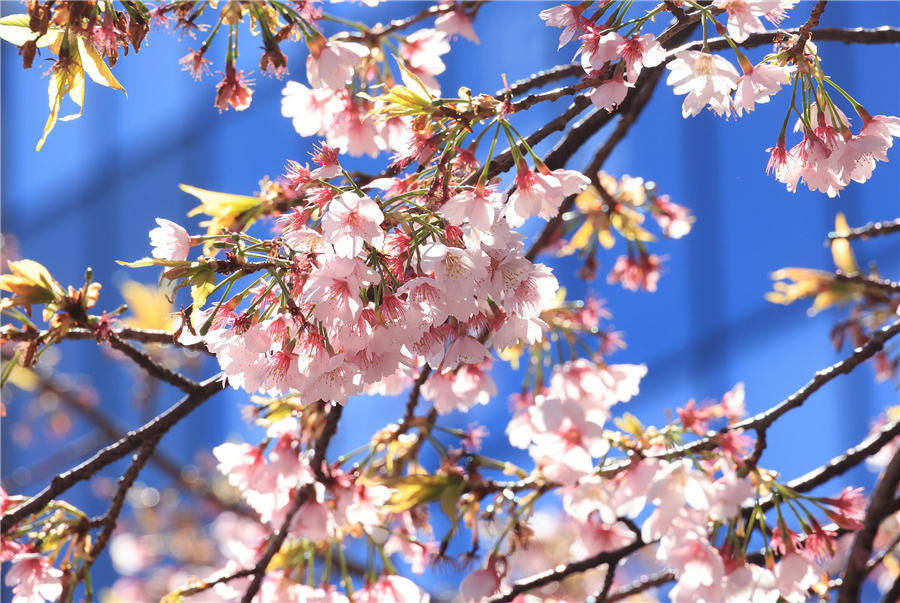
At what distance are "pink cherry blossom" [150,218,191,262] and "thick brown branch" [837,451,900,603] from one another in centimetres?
83

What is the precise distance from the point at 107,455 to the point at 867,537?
0.89m

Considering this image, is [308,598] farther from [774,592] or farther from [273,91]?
[273,91]

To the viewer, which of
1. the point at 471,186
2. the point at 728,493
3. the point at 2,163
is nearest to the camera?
the point at 471,186

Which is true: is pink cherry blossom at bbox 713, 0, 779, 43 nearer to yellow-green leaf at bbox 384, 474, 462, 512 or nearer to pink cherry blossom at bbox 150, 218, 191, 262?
pink cherry blossom at bbox 150, 218, 191, 262

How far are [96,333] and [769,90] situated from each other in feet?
2.30

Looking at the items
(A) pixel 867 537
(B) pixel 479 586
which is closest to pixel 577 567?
(B) pixel 479 586

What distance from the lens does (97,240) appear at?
17.8 ft

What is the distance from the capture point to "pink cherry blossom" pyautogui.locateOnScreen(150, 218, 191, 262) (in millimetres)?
746

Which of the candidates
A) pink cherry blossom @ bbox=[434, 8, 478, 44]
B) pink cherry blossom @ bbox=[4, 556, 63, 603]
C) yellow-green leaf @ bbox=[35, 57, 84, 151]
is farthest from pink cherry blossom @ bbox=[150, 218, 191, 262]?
pink cherry blossom @ bbox=[4, 556, 63, 603]

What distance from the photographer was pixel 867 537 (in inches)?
42.5

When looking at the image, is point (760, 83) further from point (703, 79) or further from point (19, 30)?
point (19, 30)

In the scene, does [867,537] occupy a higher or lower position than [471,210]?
lower

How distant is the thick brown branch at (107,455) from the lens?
3.30ft

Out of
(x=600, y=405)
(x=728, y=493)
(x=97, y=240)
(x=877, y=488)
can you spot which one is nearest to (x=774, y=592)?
(x=728, y=493)
